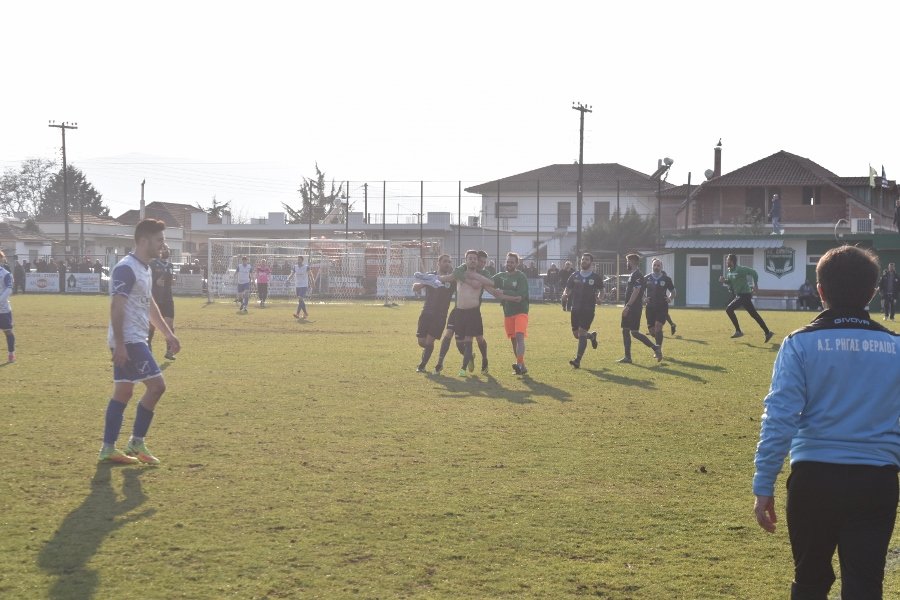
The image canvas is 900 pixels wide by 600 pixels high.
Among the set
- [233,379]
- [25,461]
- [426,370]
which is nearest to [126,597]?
[25,461]

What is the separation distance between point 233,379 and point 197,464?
6.86 m

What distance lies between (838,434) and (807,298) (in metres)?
45.6

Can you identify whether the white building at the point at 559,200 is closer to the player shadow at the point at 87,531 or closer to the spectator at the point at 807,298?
the spectator at the point at 807,298

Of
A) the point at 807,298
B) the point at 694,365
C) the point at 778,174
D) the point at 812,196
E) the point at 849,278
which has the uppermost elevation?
the point at 778,174

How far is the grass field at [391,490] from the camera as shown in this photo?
5953 millimetres

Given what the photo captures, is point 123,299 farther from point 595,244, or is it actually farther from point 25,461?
point 595,244

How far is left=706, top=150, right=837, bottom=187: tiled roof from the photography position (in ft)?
246

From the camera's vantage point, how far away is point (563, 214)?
89562 millimetres

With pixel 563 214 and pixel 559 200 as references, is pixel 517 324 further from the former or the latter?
pixel 559 200

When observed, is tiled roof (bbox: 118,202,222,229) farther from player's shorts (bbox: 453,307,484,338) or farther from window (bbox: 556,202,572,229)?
player's shorts (bbox: 453,307,484,338)

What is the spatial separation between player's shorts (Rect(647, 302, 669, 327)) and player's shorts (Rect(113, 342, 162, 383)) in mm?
13278

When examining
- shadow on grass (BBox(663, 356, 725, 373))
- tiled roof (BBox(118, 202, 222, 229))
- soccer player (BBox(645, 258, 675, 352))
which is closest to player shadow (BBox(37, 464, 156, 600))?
shadow on grass (BBox(663, 356, 725, 373))

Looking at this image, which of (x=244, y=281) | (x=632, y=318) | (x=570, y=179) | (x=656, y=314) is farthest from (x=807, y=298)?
(x=570, y=179)

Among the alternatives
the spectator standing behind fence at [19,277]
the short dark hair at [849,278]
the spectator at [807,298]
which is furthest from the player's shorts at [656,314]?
the spectator standing behind fence at [19,277]
